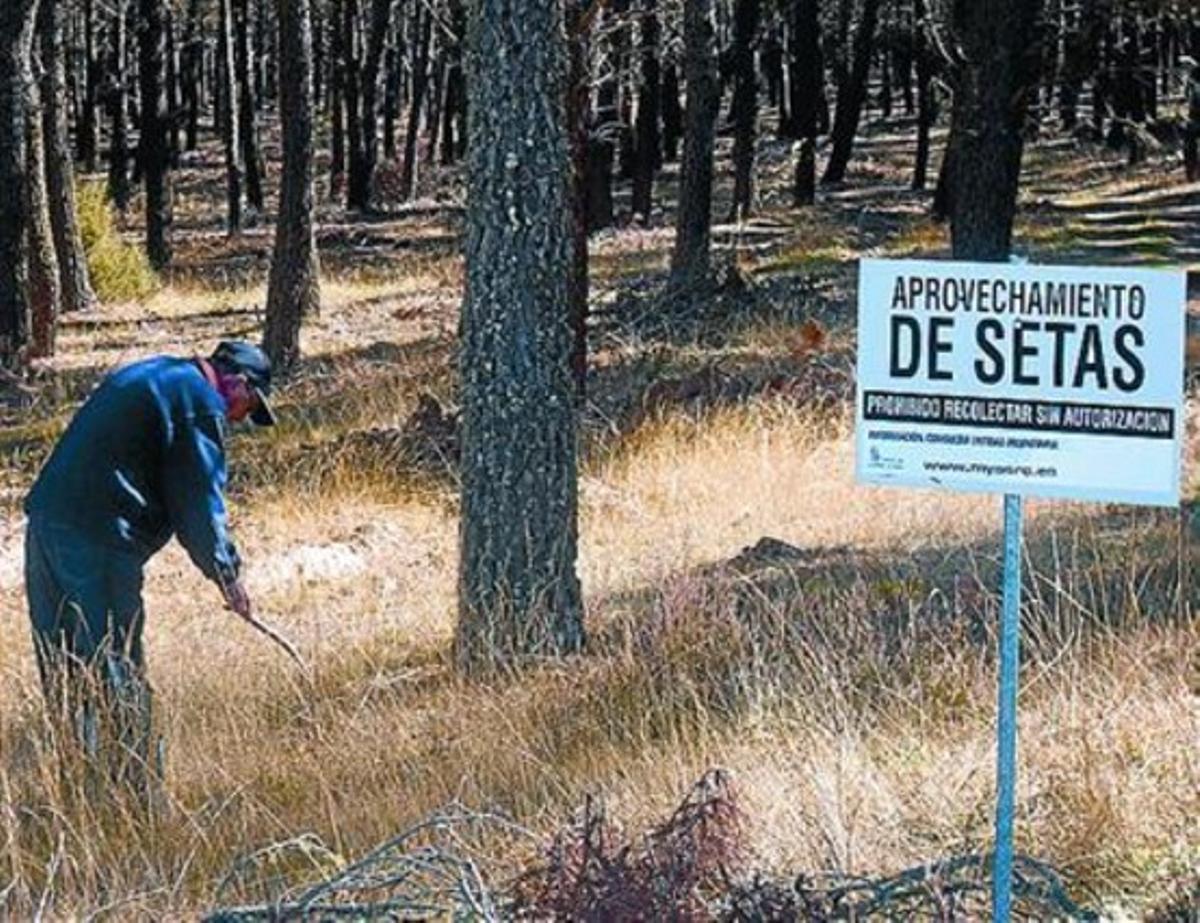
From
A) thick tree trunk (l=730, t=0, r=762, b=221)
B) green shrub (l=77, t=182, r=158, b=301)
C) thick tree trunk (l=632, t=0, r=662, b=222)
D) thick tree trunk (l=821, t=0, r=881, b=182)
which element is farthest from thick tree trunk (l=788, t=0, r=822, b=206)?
green shrub (l=77, t=182, r=158, b=301)

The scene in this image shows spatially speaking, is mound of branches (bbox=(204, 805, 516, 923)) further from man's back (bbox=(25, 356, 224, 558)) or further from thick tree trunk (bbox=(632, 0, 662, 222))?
thick tree trunk (bbox=(632, 0, 662, 222))

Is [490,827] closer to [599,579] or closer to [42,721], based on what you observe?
[42,721]

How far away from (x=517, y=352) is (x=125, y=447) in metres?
1.82

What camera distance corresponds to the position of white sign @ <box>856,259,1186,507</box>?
3.70m

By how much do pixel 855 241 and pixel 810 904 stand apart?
22.9 m

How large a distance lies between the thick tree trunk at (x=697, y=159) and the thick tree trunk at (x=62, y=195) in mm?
6930

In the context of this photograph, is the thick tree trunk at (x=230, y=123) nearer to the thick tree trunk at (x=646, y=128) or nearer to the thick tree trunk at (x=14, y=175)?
the thick tree trunk at (x=646, y=128)

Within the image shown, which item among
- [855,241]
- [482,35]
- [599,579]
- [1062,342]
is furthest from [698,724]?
[855,241]

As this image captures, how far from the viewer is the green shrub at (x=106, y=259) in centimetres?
2367

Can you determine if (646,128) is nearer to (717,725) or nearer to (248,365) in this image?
(248,365)

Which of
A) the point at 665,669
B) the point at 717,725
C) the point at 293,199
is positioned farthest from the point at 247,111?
the point at 717,725

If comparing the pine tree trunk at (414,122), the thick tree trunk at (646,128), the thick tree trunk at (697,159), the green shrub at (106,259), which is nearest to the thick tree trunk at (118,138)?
the pine tree trunk at (414,122)

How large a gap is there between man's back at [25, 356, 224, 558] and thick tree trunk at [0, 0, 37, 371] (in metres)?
11.3

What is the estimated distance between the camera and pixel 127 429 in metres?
5.74
